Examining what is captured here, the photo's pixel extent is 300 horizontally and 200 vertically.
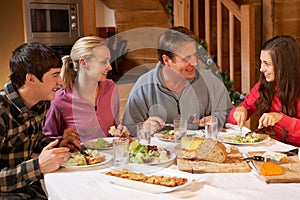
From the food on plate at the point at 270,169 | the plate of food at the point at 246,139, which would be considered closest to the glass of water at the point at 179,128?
the plate of food at the point at 246,139

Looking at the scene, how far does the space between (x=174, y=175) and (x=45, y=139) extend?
2.48ft

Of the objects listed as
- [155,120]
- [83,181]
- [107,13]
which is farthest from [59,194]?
[107,13]

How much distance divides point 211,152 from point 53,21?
2.36m

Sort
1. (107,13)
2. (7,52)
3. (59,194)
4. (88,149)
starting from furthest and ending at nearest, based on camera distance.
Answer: (107,13)
(7,52)
(88,149)
(59,194)

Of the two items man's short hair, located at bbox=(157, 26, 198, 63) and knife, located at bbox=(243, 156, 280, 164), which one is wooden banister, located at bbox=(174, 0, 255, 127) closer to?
man's short hair, located at bbox=(157, 26, 198, 63)

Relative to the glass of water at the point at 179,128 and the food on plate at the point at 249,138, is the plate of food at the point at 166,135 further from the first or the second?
the food on plate at the point at 249,138

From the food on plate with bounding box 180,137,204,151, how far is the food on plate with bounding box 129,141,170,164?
0.27 ft

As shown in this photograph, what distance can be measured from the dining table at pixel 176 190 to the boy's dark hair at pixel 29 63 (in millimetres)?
414

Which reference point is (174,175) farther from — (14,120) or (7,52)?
(7,52)

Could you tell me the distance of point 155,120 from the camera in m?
2.21

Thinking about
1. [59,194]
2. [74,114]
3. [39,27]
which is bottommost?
[59,194]

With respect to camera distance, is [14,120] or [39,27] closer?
[14,120]

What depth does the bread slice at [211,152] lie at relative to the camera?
1683 millimetres

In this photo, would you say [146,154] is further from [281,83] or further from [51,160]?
[281,83]
